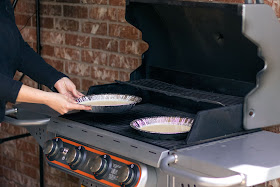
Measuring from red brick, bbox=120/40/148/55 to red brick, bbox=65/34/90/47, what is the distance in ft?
0.97

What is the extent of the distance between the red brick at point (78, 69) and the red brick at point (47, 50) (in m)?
0.16

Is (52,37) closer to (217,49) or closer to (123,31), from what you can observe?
(123,31)

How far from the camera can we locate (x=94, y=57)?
9.74 ft

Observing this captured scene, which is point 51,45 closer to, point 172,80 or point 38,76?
point 38,76

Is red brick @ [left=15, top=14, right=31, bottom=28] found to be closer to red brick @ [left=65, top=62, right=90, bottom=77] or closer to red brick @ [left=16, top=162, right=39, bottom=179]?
red brick @ [left=65, top=62, right=90, bottom=77]

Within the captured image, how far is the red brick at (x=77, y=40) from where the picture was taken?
9.83 feet

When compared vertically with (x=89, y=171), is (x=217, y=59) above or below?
above

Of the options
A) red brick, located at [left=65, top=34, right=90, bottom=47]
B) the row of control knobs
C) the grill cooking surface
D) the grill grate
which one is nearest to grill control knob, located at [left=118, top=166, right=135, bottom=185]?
the row of control knobs

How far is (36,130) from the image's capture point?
2.24 m

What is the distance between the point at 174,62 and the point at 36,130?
26.3 inches

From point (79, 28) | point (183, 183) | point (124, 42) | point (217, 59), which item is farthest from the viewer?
point (79, 28)

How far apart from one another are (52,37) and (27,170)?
1.05m

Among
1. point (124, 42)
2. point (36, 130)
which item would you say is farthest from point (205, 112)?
point (124, 42)

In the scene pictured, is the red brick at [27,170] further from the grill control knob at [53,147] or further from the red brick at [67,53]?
the grill control knob at [53,147]
